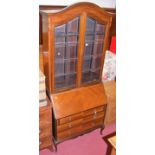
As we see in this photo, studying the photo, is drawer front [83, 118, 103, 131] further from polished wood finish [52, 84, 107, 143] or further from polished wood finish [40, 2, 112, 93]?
polished wood finish [40, 2, 112, 93]

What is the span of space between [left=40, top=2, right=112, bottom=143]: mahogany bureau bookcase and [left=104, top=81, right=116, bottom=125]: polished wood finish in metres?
0.10

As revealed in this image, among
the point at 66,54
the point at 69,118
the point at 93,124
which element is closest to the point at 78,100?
the point at 69,118

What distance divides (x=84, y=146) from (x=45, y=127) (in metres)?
0.65

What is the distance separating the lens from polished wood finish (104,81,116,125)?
253 centimetres

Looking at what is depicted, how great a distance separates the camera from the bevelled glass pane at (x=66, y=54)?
1933 millimetres

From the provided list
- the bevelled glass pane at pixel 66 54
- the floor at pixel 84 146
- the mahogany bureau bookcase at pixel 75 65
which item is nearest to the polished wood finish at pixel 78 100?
the mahogany bureau bookcase at pixel 75 65

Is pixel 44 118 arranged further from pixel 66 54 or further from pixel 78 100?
pixel 66 54

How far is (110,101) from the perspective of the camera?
2.53 metres

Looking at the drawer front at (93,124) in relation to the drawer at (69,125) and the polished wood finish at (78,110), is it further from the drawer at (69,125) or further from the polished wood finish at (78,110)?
the drawer at (69,125)
